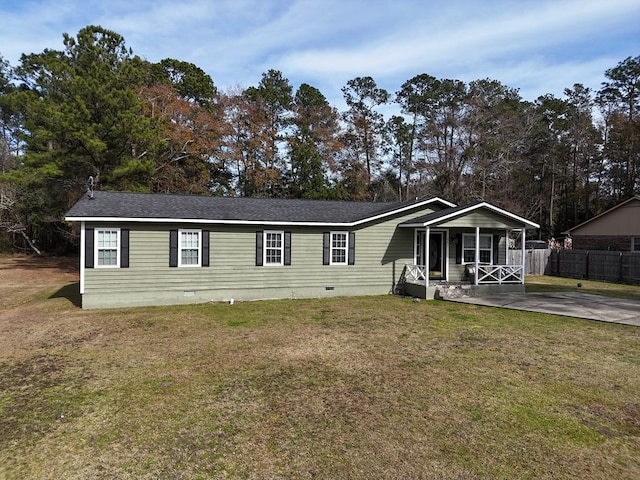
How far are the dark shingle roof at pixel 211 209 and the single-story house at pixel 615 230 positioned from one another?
58.1 ft

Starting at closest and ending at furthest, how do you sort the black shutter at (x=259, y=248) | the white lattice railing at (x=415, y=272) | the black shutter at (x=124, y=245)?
the black shutter at (x=124, y=245) < the black shutter at (x=259, y=248) < the white lattice railing at (x=415, y=272)

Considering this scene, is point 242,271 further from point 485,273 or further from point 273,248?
point 485,273

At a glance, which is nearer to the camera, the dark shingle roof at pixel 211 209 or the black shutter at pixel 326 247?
the dark shingle roof at pixel 211 209

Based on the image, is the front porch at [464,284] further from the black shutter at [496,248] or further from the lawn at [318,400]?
the lawn at [318,400]

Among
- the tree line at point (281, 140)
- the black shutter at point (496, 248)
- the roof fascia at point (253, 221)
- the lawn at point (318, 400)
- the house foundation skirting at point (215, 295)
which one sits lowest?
the lawn at point (318, 400)

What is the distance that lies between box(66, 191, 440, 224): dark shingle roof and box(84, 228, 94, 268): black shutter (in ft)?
1.99

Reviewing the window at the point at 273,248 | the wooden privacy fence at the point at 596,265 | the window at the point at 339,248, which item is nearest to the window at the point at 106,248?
the window at the point at 273,248

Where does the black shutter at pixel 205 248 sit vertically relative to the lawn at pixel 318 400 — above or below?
above

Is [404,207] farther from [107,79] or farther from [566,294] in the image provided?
[107,79]

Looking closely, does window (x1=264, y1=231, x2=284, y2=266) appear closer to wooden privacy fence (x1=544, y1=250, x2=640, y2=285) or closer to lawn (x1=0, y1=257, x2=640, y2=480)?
lawn (x1=0, y1=257, x2=640, y2=480)

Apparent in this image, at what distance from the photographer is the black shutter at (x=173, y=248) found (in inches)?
535

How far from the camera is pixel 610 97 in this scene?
41562mm

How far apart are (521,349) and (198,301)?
33.3 feet

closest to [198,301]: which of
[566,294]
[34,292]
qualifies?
[34,292]
